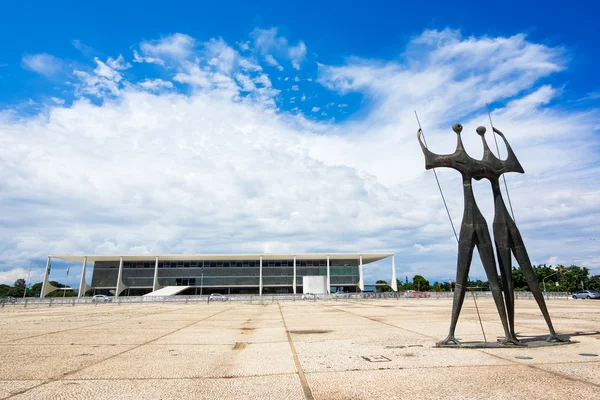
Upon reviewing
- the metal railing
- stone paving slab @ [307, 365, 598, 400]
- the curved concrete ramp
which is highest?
the curved concrete ramp

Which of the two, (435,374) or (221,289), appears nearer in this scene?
(435,374)

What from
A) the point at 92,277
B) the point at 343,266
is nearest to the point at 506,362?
the point at 343,266

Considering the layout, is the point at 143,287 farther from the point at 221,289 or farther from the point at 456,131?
the point at 456,131

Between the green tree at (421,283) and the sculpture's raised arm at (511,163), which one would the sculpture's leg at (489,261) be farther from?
the green tree at (421,283)

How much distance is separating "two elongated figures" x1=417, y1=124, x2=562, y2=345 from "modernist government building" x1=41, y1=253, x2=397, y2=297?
264ft

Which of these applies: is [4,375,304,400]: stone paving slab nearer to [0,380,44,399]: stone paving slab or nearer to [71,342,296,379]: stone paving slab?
[0,380,44,399]: stone paving slab

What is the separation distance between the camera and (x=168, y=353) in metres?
8.47

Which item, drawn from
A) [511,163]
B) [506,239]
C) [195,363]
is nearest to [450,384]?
[195,363]

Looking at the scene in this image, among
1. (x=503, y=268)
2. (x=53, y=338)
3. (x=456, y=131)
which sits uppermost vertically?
(x=456, y=131)

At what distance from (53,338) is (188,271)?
85748mm

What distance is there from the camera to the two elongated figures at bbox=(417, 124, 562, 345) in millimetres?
9461

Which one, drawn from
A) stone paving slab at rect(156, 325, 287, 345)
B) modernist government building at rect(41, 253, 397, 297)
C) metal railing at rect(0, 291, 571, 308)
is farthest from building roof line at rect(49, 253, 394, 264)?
stone paving slab at rect(156, 325, 287, 345)

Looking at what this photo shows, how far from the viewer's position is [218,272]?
306ft

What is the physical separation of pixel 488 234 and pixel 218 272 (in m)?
89.3
